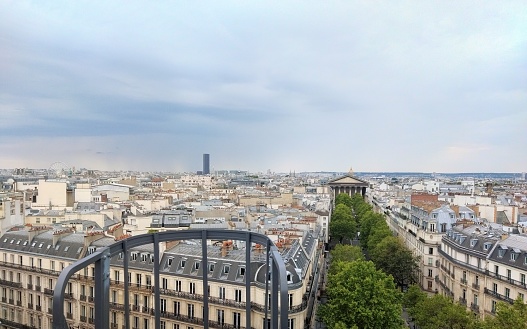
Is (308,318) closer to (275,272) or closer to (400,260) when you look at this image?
(400,260)

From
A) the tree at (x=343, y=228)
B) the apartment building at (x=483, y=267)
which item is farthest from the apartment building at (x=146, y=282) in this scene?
the tree at (x=343, y=228)

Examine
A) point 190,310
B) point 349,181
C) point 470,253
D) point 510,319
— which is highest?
point 349,181

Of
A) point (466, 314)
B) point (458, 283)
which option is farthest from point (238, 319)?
point (458, 283)

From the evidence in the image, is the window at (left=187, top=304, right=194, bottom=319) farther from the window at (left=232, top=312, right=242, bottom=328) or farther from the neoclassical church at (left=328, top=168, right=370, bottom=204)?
the neoclassical church at (left=328, top=168, right=370, bottom=204)

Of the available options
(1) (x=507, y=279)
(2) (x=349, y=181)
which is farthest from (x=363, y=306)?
(2) (x=349, y=181)

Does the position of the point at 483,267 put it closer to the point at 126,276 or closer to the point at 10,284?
the point at 126,276
